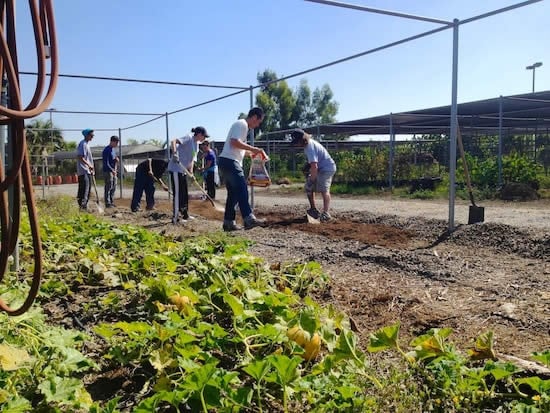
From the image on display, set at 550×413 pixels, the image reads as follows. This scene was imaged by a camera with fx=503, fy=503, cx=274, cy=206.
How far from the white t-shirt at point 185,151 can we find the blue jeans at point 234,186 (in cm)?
168

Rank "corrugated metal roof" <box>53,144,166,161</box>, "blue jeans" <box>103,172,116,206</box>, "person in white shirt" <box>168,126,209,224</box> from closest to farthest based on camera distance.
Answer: "person in white shirt" <box>168,126,209,224</box> < "blue jeans" <box>103,172,116,206</box> < "corrugated metal roof" <box>53,144,166,161</box>

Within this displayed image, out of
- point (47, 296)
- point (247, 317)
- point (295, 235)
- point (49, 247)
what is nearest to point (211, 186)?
point (295, 235)

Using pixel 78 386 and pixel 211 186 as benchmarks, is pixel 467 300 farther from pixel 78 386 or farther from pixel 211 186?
pixel 211 186

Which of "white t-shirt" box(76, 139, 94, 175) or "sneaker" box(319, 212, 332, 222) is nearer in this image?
"sneaker" box(319, 212, 332, 222)

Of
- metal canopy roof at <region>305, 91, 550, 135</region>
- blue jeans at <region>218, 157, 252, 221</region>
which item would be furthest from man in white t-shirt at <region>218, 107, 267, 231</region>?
metal canopy roof at <region>305, 91, 550, 135</region>

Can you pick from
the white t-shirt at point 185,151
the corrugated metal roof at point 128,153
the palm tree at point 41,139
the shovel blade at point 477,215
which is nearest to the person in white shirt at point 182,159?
the white t-shirt at point 185,151

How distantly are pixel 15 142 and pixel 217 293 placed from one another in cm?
143

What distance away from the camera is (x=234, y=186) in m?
7.27

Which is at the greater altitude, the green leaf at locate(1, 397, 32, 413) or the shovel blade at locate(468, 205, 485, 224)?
the shovel blade at locate(468, 205, 485, 224)

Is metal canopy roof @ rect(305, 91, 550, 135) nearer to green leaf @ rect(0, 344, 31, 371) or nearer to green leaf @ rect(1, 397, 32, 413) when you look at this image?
green leaf @ rect(0, 344, 31, 371)

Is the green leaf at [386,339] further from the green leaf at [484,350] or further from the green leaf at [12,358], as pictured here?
the green leaf at [12,358]

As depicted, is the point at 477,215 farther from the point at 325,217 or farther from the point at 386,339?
the point at 386,339

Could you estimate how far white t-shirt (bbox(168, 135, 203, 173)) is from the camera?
8.90 meters

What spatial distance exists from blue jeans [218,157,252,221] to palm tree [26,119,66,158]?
1563cm
